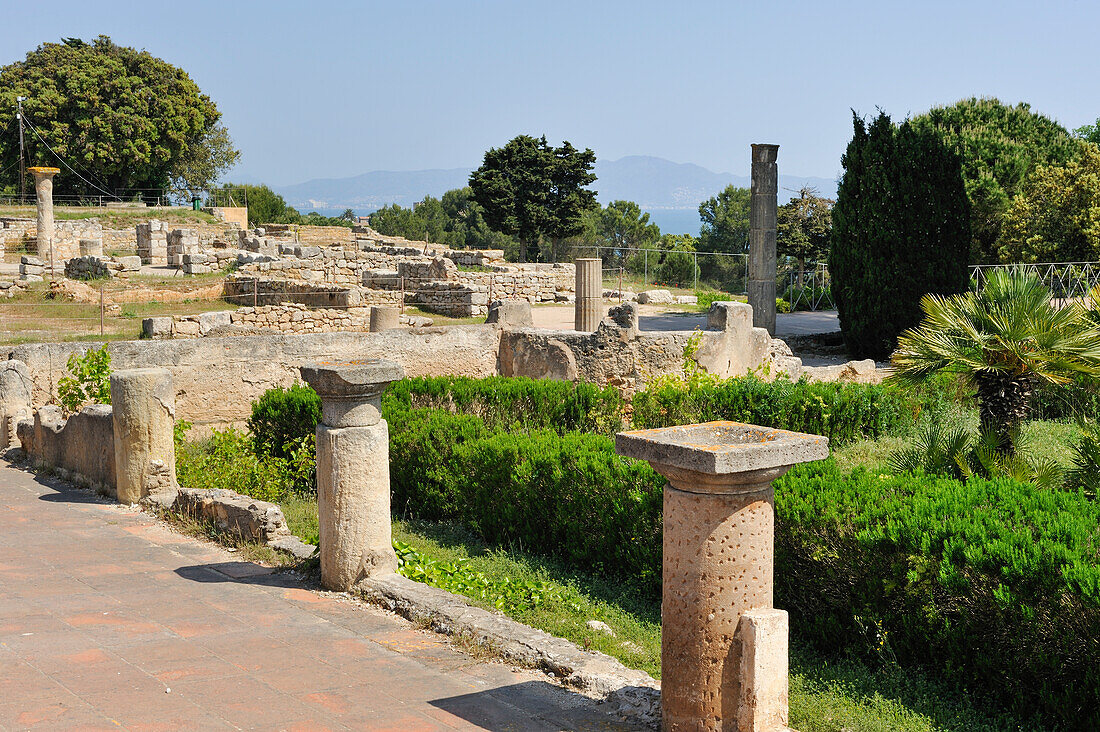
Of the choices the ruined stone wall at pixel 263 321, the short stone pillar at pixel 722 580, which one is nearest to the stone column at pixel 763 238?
the ruined stone wall at pixel 263 321

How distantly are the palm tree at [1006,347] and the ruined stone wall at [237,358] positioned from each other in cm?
765

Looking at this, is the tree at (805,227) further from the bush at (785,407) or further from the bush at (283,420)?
the bush at (283,420)

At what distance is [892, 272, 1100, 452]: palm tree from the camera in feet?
24.5

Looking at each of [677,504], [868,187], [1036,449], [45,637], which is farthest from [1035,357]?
[868,187]

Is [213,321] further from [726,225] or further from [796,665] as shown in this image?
[726,225]

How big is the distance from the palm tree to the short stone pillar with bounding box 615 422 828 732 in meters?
4.41

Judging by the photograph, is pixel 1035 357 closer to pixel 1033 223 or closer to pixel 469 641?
pixel 469 641

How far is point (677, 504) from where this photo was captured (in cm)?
378

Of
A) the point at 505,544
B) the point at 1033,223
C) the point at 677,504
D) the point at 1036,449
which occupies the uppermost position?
the point at 1033,223

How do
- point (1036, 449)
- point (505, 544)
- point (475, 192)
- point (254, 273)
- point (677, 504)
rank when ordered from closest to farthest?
point (677, 504), point (505, 544), point (1036, 449), point (254, 273), point (475, 192)

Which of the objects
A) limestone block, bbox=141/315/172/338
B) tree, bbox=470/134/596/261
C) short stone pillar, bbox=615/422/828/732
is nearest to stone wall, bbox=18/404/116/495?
limestone block, bbox=141/315/172/338

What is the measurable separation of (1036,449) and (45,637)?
8669 mm

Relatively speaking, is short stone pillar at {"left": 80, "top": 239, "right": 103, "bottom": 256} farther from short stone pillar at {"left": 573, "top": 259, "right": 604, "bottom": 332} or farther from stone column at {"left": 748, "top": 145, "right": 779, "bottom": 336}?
stone column at {"left": 748, "top": 145, "right": 779, "bottom": 336}

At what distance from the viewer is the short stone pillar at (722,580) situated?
3660 mm
